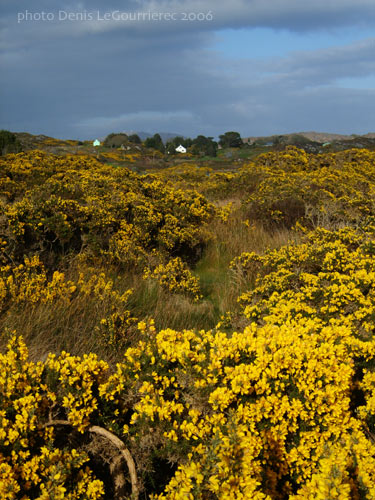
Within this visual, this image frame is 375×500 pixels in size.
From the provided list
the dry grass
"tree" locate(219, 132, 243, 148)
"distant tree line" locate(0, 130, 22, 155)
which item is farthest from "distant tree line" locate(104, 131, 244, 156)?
the dry grass

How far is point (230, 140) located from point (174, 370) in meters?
80.7

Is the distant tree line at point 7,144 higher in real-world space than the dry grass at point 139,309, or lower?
higher

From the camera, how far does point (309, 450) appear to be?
8.06 ft

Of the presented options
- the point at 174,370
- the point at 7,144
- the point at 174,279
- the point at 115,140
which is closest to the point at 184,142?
the point at 115,140

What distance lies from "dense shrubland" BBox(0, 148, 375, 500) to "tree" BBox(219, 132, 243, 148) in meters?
75.1

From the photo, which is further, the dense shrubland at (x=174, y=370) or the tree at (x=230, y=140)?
the tree at (x=230, y=140)

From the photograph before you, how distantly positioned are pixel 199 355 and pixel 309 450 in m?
0.93

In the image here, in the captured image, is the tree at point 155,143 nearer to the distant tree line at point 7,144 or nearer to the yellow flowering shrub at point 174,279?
the distant tree line at point 7,144

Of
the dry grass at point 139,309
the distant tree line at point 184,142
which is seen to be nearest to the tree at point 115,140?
the distant tree line at point 184,142

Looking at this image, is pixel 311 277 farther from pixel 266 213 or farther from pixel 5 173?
pixel 5 173

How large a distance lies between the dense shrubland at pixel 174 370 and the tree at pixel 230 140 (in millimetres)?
75121

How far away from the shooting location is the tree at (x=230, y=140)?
256 feet

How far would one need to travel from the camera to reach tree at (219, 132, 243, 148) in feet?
256

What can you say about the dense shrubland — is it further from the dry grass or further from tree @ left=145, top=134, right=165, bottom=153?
tree @ left=145, top=134, right=165, bottom=153
